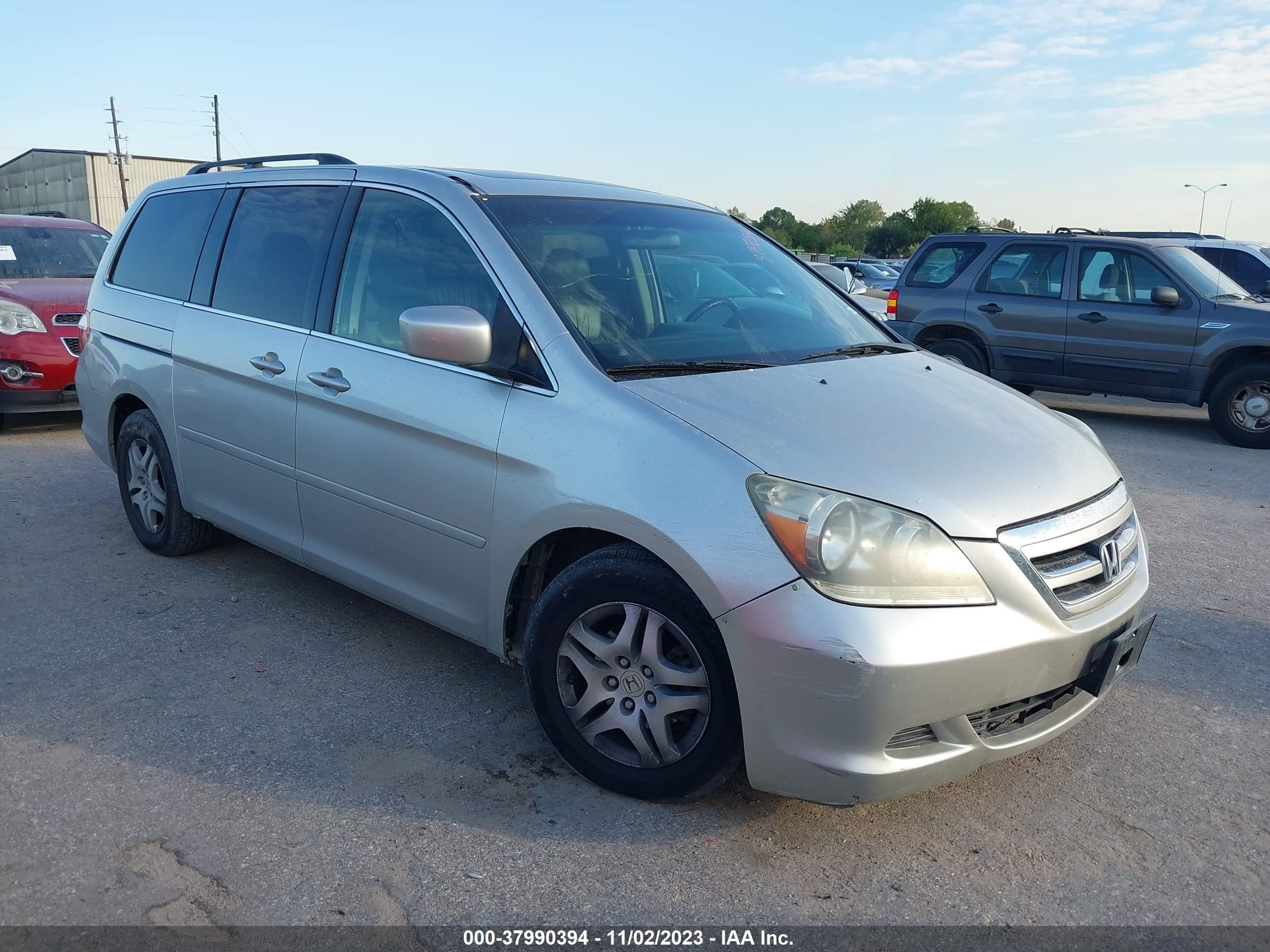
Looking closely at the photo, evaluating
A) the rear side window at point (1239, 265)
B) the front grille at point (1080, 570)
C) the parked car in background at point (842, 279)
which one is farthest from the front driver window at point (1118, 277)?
the front grille at point (1080, 570)

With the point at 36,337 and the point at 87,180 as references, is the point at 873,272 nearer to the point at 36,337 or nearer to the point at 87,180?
the point at 36,337

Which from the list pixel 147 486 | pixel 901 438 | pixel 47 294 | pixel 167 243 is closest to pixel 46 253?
pixel 47 294

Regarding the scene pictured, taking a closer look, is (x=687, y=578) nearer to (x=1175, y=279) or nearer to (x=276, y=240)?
(x=276, y=240)

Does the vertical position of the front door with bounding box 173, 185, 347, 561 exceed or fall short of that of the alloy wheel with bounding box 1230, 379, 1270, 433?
it exceeds it

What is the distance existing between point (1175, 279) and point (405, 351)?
8280mm

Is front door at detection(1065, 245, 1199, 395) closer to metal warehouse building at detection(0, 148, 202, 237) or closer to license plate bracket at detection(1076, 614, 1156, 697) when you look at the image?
license plate bracket at detection(1076, 614, 1156, 697)

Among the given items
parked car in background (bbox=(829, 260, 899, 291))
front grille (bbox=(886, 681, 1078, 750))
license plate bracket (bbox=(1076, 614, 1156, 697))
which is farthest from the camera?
parked car in background (bbox=(829, 260, 899, 291))

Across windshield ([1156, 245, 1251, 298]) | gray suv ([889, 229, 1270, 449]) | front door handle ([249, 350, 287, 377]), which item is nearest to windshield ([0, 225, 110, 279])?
front door handle ([249, 350, 287, 377])

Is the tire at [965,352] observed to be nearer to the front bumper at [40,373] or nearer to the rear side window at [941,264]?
the rear side window at [941,264]

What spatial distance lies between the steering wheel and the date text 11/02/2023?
1.95 meters

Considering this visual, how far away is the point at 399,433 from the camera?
11.5 ft

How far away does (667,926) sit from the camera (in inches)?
97.9

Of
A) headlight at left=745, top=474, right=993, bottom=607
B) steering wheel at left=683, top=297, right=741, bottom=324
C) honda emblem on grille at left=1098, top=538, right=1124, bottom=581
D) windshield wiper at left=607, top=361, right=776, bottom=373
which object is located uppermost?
steering wheel at left=683, top=297, right=741, bottom=324

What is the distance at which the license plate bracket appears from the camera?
2898 millimetres
